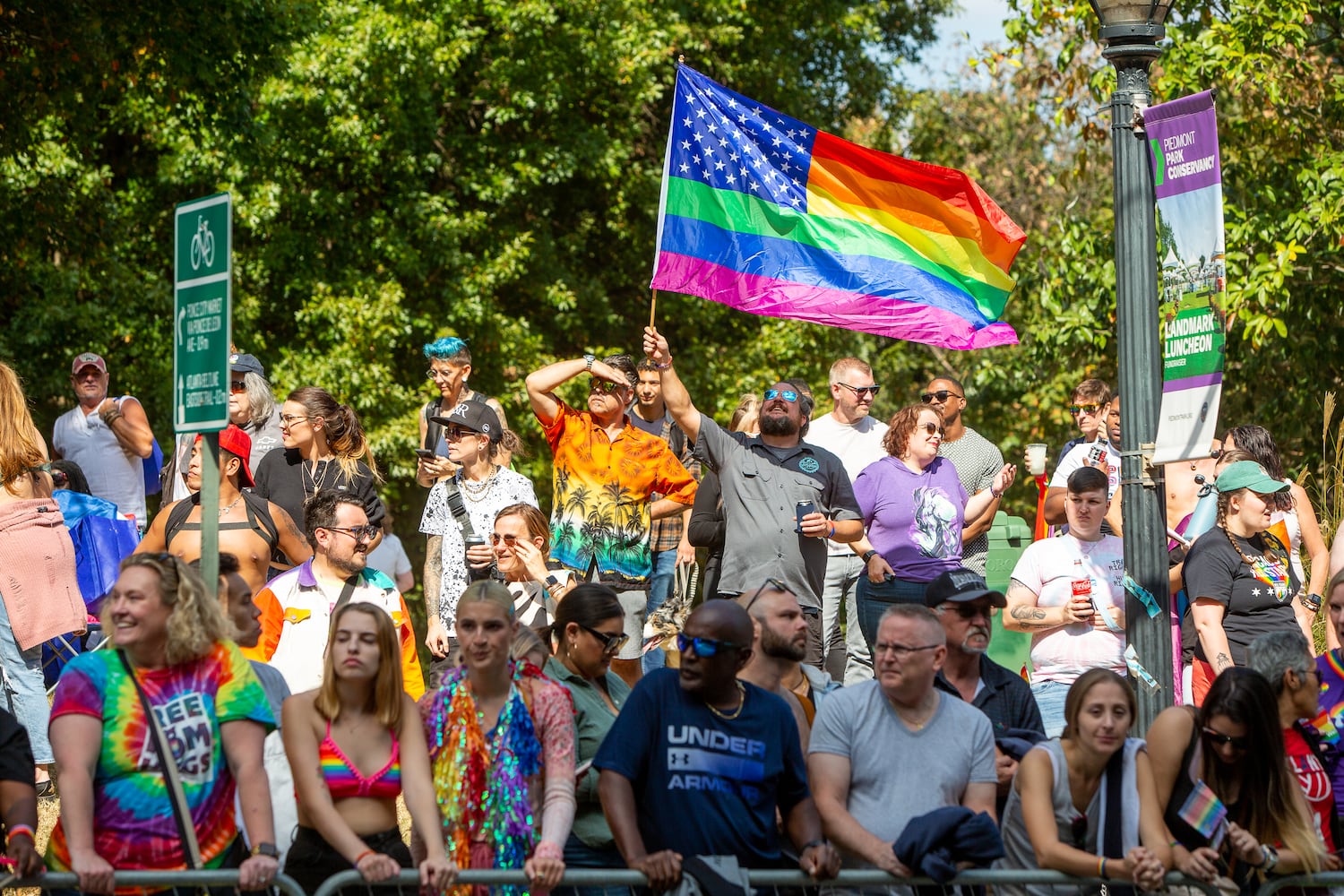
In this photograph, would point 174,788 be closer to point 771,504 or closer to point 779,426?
point 771,504

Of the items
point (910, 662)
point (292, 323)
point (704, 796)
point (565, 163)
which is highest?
point (565, 163)

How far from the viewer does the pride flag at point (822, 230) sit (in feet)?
29.6

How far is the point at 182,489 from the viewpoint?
30.1 ft

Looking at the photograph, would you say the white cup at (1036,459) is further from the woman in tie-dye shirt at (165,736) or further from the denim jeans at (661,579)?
the woman in tie-dye shirt at (165,736)

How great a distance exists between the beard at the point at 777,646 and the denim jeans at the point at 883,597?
8.84 feet

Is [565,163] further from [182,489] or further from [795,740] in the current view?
[795,740]

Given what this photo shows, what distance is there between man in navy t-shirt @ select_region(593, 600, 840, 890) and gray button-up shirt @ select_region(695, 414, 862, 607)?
2.82m

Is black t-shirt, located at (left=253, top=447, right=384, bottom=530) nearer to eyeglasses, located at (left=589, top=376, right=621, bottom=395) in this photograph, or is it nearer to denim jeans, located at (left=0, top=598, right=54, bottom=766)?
eyeglasses, located at (left=589, top=376, right=621, bottom=395)

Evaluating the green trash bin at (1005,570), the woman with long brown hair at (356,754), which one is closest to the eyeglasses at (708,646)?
the woman with long brown hair at (356,754)

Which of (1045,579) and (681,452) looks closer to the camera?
(1045,579)

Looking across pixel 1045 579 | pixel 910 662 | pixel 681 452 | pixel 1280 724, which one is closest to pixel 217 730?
pixel 910 662

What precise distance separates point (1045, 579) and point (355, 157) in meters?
14.4

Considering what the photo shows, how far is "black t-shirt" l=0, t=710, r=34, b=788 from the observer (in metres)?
5.05

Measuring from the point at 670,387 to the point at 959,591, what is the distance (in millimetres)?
2261
